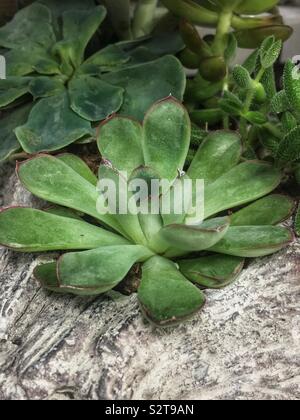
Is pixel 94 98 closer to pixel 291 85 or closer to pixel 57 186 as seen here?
pixel 57 186

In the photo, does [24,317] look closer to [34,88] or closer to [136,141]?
[136,141]

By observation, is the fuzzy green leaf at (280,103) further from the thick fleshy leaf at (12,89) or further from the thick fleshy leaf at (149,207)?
the thick fleshy leaf at (12,89)

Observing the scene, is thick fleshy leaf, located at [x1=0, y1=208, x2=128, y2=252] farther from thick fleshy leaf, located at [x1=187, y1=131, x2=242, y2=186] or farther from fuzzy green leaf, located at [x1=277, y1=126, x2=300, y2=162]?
fuzzy green leaf, located at [x1=277, y1=126, x2=300, y2=162]

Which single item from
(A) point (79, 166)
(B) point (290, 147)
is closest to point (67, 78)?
(A) point (79, 166)

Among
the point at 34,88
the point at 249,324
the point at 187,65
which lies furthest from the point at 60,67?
the point at 249,324

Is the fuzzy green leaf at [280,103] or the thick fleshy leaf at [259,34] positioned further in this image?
the thick fleshy leaf at [259,34]

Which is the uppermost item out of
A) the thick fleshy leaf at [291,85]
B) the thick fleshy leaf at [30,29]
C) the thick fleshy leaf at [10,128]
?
the thick fleshy leaf at [291,85]

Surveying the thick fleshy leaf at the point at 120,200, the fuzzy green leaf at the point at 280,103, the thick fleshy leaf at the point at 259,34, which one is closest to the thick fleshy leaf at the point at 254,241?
the thick fleshy leaf at the point at 120,200
